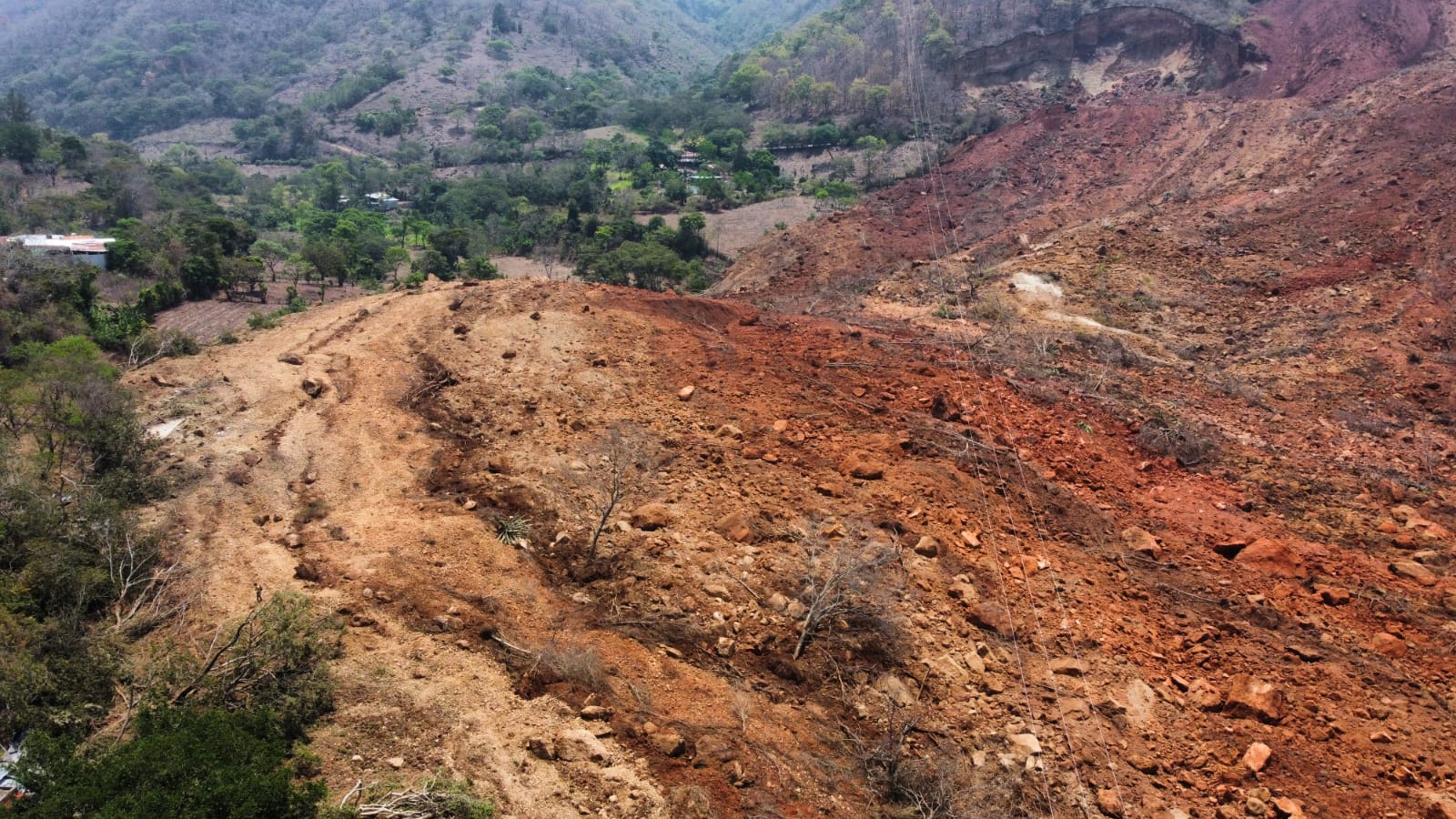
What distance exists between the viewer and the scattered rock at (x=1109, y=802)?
6434mm

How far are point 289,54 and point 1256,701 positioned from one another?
535 ft

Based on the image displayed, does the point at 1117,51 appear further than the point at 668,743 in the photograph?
Yes

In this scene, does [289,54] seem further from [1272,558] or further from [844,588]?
[1272,558]

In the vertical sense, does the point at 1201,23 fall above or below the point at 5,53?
below

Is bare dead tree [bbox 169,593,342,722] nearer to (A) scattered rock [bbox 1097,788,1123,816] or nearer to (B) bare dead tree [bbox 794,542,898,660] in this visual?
(B) bare dead tree [bbox 794,542,898,660]

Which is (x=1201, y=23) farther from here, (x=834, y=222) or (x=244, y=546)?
(x=244, y=546)

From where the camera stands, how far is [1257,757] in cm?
666

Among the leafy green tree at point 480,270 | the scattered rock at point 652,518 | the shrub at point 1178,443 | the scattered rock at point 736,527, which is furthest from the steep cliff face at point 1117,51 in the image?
the scattered rock at point 652,518

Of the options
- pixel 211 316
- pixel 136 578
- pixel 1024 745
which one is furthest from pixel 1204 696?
pixel 211 316

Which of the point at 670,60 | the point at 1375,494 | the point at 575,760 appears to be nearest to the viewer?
the point at 575,760

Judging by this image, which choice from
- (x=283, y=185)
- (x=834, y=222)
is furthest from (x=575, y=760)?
(x=283, y=185)

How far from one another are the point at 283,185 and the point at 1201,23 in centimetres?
7822

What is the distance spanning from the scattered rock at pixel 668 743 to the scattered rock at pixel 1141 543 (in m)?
6.18

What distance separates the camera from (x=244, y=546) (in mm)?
9578
